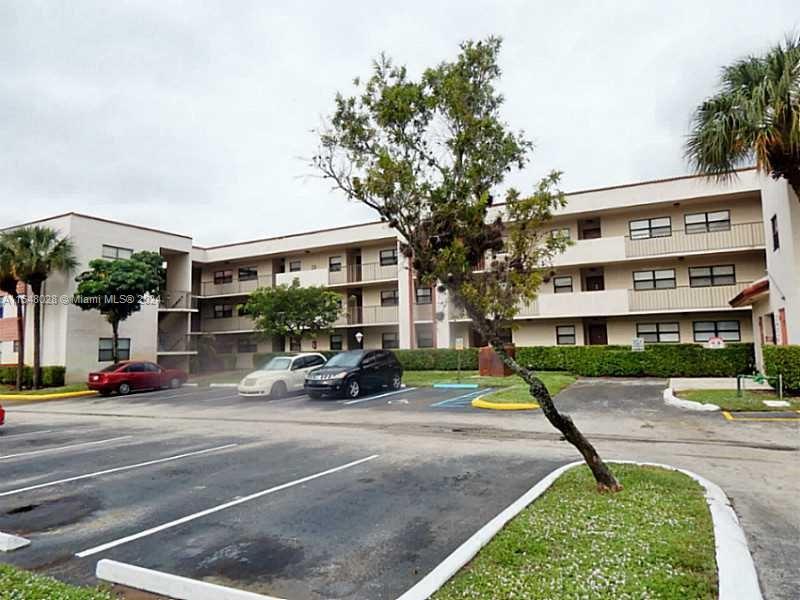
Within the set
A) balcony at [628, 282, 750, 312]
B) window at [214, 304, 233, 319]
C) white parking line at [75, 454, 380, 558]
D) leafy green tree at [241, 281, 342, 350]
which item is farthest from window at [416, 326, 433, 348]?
white parking line at [75, 454, 380, 558]

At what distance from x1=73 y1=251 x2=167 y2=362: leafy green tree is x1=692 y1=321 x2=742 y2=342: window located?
27.0 m

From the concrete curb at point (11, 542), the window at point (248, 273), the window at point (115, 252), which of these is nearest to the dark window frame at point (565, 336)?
the window at point (248, 273)

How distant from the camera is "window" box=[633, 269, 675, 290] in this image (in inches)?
1016

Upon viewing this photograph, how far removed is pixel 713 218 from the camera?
81.8 feet

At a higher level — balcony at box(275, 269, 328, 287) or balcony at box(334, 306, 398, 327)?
balcony at box(275, 269, 328, 287)

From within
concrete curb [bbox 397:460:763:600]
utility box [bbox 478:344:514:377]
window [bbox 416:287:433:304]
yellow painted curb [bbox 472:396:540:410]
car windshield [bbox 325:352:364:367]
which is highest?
window [bbox 416:287:433:304]

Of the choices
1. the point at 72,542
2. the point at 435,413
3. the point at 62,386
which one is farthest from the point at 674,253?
the point at 62,386

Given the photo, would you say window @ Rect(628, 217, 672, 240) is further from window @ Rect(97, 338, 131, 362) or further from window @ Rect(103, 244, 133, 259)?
window @ Rect(97, 338, 131, 362)

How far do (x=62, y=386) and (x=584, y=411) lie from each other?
24.6 metres

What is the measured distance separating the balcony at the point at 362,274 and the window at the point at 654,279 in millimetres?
13015

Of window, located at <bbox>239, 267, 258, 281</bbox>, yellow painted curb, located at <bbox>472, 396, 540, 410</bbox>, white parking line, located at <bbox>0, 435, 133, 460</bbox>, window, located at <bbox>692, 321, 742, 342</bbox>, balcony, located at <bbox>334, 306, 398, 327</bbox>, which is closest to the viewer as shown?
white parking line, located at <bbox>0, 435, 133, 460</bbox>

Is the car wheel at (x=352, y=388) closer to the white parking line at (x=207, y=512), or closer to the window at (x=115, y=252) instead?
the white parking line at (x=207, y=512)

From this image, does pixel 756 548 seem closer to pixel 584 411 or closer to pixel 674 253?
pixel 584 411

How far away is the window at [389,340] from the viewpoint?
3247 centimetres
